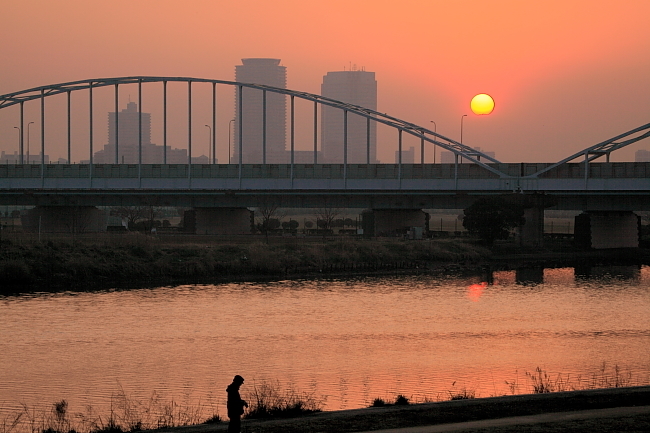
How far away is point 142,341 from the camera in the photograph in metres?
38.7

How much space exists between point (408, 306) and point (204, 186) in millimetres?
49550

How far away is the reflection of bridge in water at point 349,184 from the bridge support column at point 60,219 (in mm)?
1385

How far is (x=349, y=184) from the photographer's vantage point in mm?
93562

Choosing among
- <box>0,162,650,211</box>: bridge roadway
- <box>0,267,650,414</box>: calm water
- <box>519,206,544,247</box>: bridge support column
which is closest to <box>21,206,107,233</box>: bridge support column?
<box>0,162,650,211</box>: bridge roadway

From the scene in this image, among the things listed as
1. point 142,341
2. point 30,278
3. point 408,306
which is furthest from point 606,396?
point 30,278

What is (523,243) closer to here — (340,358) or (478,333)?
(478,333)

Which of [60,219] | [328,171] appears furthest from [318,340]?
[60,219]

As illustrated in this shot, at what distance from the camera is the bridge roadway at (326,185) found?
3465 inches

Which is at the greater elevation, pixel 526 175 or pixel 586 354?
pixel 526 175

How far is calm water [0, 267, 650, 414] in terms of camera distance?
96.3ft

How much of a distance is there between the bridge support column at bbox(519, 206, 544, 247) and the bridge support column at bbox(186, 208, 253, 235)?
3105 cm

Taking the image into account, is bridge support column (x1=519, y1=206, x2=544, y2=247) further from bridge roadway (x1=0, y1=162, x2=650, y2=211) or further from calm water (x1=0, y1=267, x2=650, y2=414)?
calm water (x1=0, y1=267, x2=650, y2=414)

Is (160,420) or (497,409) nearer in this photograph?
(497,409)

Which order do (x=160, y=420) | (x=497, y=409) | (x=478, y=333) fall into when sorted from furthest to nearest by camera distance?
(x=478, y=333) → (x=160, y=420) → (x=497, y=409)
